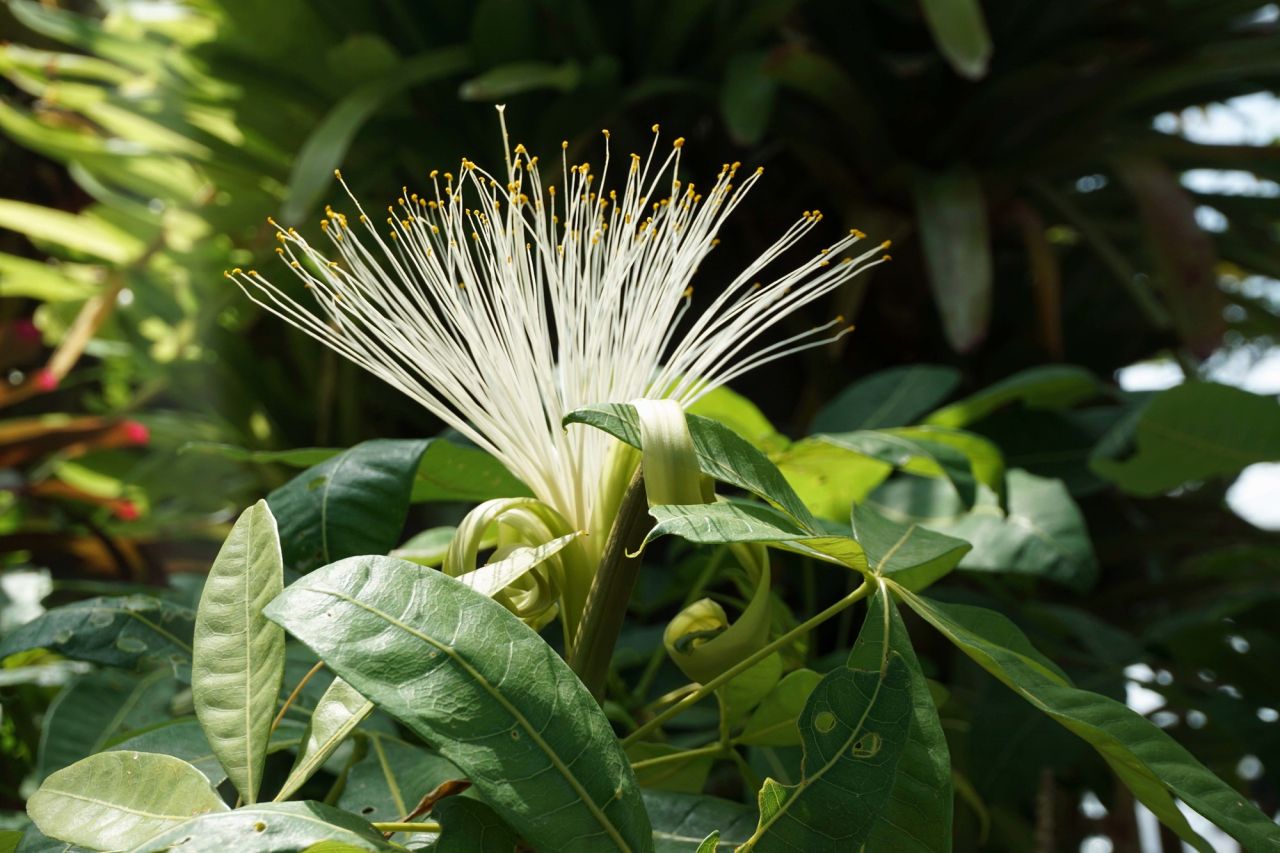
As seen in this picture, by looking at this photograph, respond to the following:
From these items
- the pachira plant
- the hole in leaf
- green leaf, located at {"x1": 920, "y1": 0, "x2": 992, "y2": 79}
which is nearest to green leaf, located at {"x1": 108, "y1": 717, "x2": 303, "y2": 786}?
the pachira plant

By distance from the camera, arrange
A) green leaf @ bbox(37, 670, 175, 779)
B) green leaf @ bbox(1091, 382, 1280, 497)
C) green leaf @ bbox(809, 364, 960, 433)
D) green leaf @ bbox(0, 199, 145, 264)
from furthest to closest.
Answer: green leaf @ bbox(0, 199, 145, 264)
green leaf @ bbox(809, 364, 960, 433)
green leaf @ bbox(1091, 382, 1280, 497)
green leaf @ bbox(37, 670, 175, 779)

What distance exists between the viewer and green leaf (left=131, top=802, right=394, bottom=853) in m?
0.28

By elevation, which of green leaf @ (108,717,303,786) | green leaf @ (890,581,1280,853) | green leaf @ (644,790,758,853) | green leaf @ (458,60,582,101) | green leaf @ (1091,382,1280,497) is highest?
green leaf @ (458,60,582,101)

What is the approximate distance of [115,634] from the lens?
493 millimetres

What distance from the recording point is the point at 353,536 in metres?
0.49

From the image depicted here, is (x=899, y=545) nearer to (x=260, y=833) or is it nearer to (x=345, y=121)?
(x=260, y=833)

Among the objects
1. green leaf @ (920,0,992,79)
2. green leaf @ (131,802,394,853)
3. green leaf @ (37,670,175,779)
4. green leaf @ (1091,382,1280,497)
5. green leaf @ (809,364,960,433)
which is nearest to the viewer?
green leaf @ (131,802,394,853)

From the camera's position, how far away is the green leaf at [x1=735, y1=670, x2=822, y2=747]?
1.52 ft

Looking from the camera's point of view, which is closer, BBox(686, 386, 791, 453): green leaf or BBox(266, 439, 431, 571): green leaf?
BBox(266, 439, 431, 571): green leaf

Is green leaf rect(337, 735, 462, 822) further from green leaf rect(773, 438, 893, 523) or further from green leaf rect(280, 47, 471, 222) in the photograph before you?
green leaf rect(280, 47, 471, 222)

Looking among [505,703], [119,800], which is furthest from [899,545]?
[119,800]

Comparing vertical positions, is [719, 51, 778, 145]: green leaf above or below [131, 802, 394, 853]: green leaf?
above

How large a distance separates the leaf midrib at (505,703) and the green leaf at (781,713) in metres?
0.15

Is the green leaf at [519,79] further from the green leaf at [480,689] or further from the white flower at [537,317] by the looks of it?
the green leaf at [480,689]
